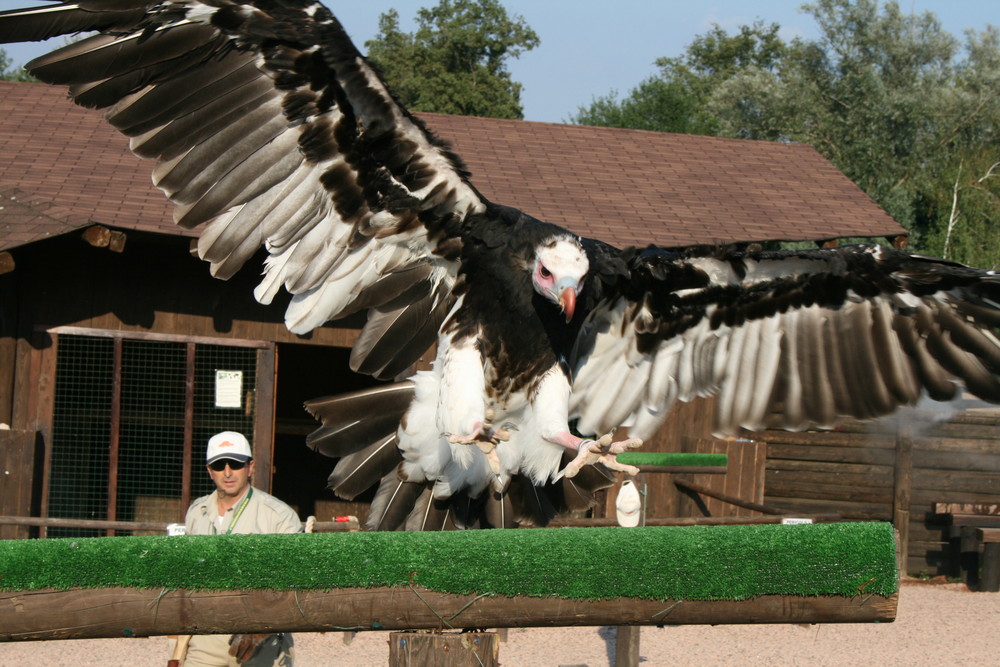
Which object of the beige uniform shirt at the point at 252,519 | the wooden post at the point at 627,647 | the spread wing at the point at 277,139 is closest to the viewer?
the spread wing at the point at 277,139

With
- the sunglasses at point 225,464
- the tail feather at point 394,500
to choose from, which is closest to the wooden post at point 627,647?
the tail feather at point 394,500

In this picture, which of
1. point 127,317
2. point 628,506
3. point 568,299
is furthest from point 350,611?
point 127,317

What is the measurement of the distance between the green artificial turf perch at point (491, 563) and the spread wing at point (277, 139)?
1.86m

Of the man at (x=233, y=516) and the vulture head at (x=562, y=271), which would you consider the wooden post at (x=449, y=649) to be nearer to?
the vulture head at (x=562, y=271)

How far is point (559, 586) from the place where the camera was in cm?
288

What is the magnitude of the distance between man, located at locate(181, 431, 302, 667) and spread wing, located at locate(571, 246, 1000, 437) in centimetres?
166

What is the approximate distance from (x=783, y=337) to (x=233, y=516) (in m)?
2.79

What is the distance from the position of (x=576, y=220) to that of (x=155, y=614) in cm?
795

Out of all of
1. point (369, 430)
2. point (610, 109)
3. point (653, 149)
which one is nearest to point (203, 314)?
point (369, 430)

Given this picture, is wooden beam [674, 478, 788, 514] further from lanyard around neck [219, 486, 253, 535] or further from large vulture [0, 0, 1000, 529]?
lanyard around neck [219, 486, 253, 535]

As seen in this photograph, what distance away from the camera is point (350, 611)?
112 inches

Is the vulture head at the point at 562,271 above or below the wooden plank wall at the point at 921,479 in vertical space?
above

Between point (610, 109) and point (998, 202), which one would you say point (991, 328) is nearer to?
point (998, 202)

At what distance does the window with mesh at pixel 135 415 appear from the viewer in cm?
922
